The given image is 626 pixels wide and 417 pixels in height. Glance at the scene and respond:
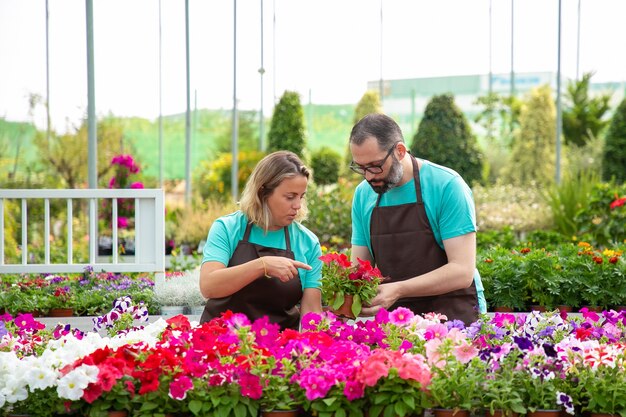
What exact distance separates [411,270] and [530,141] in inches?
627

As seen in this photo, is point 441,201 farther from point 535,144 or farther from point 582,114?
point 582,114

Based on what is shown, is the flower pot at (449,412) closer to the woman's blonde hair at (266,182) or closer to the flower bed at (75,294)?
the woman's blonde hair at (266,182)

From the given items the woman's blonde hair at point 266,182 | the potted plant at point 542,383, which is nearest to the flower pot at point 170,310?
the woman's blonde hair at point 266,182

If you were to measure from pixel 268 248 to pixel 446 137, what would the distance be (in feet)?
41.3

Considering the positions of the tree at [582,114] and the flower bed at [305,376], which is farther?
the tree at [582,114]

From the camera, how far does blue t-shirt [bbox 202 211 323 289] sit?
2.83m

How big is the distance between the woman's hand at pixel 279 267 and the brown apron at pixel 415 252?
534 mm

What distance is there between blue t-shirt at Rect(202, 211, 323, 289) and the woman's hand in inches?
8.7

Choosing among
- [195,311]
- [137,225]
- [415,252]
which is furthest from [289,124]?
[415,252]

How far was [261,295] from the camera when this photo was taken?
2848 mm

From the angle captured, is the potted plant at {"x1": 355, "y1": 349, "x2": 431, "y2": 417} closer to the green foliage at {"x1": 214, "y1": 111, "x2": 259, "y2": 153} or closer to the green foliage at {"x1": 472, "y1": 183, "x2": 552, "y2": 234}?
the green foliage at {"x1": 472, "y1": 183, "x2": 552, "y2": 234}

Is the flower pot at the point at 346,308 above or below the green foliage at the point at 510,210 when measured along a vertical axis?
above

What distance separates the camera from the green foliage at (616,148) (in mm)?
15711

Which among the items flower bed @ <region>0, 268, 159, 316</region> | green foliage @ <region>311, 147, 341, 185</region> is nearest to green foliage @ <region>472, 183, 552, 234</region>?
green foliage @ <region>311, 147, 341, 185</region>
